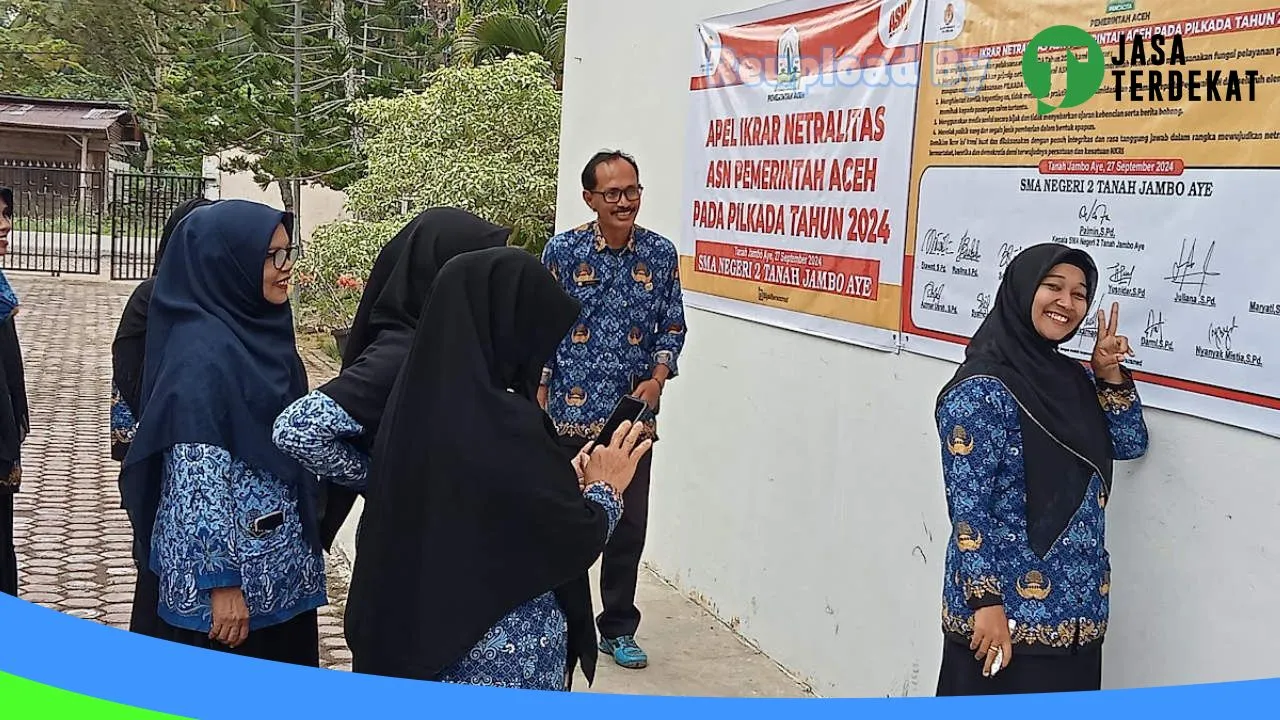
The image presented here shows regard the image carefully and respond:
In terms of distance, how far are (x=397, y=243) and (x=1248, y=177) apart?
6.03ft

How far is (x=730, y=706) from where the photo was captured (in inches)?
87.8

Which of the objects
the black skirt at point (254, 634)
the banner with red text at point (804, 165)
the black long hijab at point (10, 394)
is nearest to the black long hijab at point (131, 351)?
the black long hijab at point (10, 394)

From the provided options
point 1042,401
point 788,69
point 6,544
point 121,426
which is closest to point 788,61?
point 788,69

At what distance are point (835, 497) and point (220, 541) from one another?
2180 mm

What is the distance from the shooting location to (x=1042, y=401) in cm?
284

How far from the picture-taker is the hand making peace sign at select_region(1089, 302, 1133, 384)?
3.00 meters

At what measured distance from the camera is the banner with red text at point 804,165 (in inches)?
161

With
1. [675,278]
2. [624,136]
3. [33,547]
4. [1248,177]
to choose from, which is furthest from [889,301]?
[33,547]

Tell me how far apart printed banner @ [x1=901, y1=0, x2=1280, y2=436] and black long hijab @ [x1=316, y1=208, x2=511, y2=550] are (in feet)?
4.31

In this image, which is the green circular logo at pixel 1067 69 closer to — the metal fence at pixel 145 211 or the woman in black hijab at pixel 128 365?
the woman in black hijab at pixel 128 365

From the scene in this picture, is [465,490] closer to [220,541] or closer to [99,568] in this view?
[220,541]

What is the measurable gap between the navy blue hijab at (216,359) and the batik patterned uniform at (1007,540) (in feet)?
4.59

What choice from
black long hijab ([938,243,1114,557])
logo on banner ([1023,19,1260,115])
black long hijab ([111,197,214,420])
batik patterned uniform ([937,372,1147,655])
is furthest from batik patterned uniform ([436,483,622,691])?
black long hijab ([111,197,214,420])

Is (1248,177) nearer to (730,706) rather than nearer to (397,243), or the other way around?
(730,706)
